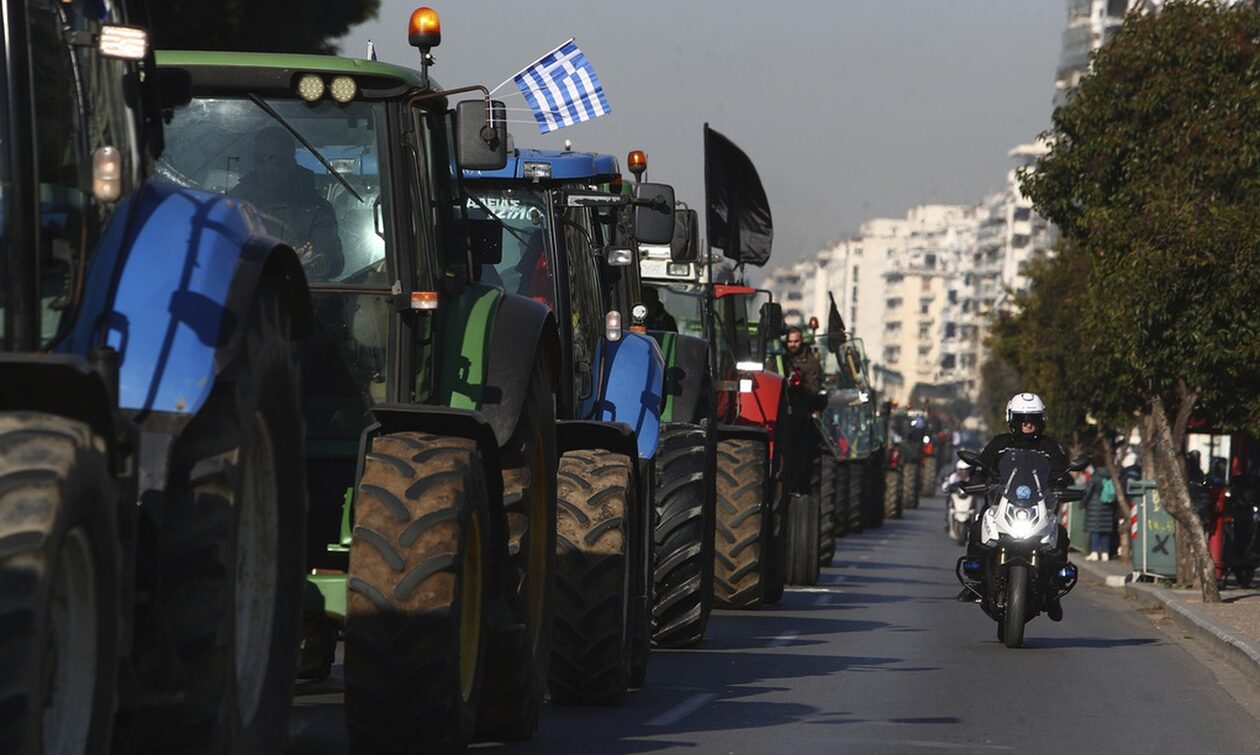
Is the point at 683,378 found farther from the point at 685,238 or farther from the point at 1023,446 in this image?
the point at 1023,446

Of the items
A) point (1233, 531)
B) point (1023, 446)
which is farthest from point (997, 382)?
point (1023, 446)

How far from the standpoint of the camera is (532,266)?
1214cm

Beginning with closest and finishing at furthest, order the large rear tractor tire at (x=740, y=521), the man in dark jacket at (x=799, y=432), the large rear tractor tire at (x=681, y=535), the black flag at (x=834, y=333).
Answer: the large rear tractor tire at (x=681, y=535) < the large rear tractor tire at (x=740, y=521) < the man in dark jacket at (x=799, y=432) < the black flag at (x=834, y=333)

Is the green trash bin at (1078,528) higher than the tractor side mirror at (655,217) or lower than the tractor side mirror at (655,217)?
lower

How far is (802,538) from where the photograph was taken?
2416 cm

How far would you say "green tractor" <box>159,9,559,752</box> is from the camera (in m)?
8.77

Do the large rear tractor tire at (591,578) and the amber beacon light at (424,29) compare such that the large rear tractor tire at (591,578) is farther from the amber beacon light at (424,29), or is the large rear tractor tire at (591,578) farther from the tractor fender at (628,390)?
the amber beacon light at (424,29)

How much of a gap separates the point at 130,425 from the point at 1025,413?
12832 mm

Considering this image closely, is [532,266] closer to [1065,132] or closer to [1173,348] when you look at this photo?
[1173,348]

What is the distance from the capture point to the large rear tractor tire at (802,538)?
2381 cm

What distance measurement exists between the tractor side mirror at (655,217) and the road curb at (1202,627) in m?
5.36

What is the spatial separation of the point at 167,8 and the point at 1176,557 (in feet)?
41.6

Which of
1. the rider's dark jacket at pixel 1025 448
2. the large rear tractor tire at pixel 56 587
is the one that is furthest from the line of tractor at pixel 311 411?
the rider's dark jacket at pixel 1025 448

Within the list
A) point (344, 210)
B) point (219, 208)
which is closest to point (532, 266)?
point (344, 210)
